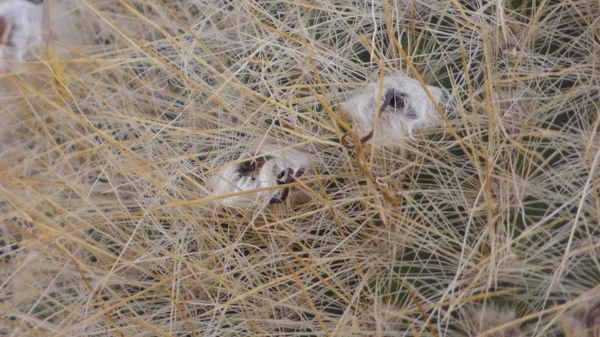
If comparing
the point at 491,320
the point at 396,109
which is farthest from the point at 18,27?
the point at 491,320

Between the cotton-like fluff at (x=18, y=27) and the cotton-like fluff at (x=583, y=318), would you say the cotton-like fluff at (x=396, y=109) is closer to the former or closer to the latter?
the cotton-like fluff at (x=583, y=318)

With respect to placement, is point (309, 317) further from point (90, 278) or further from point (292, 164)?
point (90, 278)

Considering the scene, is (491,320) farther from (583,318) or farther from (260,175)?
(260,175)

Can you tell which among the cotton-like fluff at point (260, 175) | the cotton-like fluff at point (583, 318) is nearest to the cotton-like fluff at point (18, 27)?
the cotton-like fluff at point (260, 175)

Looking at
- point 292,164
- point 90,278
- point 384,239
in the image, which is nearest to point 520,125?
point 384,239

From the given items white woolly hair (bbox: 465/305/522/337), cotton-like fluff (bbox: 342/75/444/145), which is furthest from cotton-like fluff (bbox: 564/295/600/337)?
cotton-like fluff (bbox: 342/75/444/145)

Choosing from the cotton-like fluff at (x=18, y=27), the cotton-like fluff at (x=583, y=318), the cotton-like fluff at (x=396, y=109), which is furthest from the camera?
the cotton-like fluff at (x=18, y=27)
